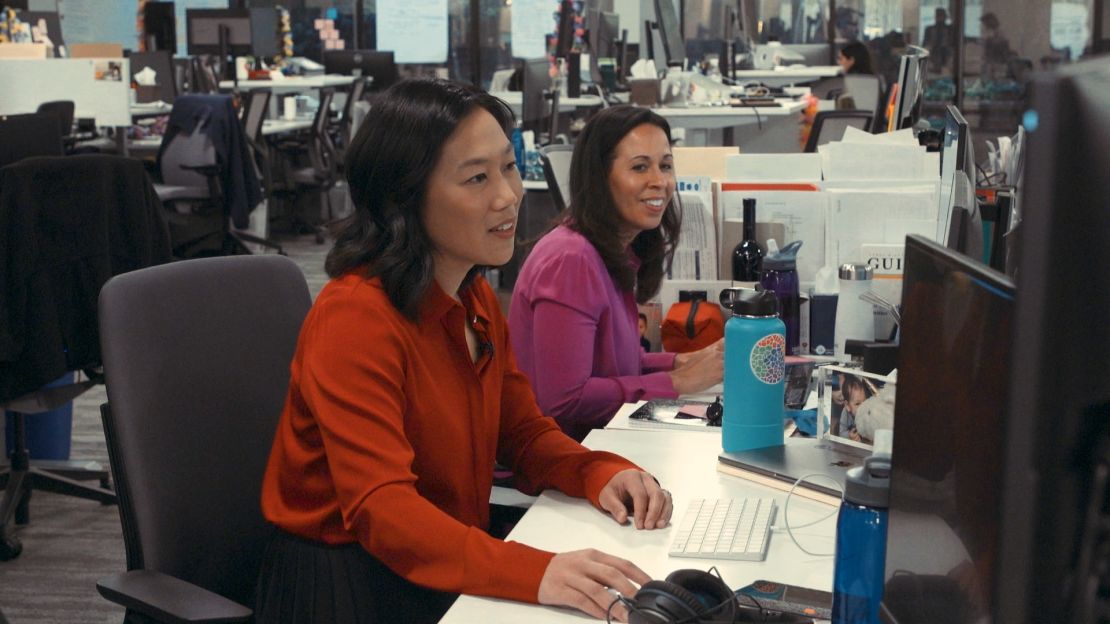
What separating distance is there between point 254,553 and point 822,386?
2.81 feet

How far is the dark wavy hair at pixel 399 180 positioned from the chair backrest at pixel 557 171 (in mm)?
1889

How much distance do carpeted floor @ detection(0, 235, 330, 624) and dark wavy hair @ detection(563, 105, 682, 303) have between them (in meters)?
1.13

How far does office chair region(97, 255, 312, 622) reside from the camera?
1463 millimetres

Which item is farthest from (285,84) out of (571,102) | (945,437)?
(945,437)

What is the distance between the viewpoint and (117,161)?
3.32m

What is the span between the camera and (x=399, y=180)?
1506 mm

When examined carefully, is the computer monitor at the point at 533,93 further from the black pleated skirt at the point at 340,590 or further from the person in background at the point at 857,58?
the black pleated skirt at the point at 340,590

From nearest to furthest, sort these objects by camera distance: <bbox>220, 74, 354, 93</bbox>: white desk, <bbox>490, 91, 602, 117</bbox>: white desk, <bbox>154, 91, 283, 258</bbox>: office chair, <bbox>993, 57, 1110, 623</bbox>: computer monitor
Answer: <bbox>993, 57, 1110, 623</bbox>: computer monitor < <bbox>154, 91, 283, 258</bbox>: office chair < <bbox>490, 91, 602, 117</bbox>: white desk < <bbox>220, 74, 354, 93</bbox>: white desk

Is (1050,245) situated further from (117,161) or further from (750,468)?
(117,161)

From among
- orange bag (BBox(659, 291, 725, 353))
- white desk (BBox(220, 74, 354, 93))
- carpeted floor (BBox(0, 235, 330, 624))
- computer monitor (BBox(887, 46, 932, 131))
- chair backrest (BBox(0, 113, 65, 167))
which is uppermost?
white desk (BBox(220, 74, 354, 93))

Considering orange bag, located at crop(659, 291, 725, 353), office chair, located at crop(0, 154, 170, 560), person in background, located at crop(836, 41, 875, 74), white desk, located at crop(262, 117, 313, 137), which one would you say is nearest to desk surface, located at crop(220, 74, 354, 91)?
white desk, located at crop(262, 117, 313, 137)

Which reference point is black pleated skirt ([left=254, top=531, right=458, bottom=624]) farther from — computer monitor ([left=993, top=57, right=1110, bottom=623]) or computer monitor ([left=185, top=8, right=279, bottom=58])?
computer monitor ([left=185, top=8, right=279, bottom=58])

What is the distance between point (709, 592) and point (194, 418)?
78cm

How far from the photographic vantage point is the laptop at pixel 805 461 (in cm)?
157
